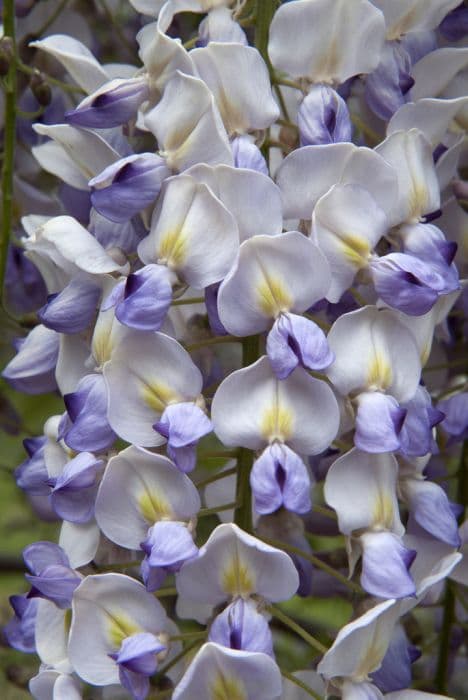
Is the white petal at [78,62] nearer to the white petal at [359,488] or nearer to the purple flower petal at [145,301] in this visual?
the purple flower petal at [145,301]

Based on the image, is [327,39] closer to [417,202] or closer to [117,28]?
[417,202]

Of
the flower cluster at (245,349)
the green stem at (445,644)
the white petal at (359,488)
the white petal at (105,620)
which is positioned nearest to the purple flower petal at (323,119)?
the flower cluster at (245,349)

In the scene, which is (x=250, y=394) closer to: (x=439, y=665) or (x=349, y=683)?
(x=349, y=683)

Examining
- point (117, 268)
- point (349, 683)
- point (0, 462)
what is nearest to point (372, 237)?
point (117, 268)

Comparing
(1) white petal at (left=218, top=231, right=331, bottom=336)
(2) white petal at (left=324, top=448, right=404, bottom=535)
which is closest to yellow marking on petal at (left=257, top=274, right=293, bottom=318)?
(1) white petal at (left=218, top=231, right=331, bottom=336)

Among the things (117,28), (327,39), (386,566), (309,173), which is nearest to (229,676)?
(386,566)

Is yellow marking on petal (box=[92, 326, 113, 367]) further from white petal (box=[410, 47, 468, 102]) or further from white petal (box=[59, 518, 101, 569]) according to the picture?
white petal (box=[410, 47, 468, 102])
